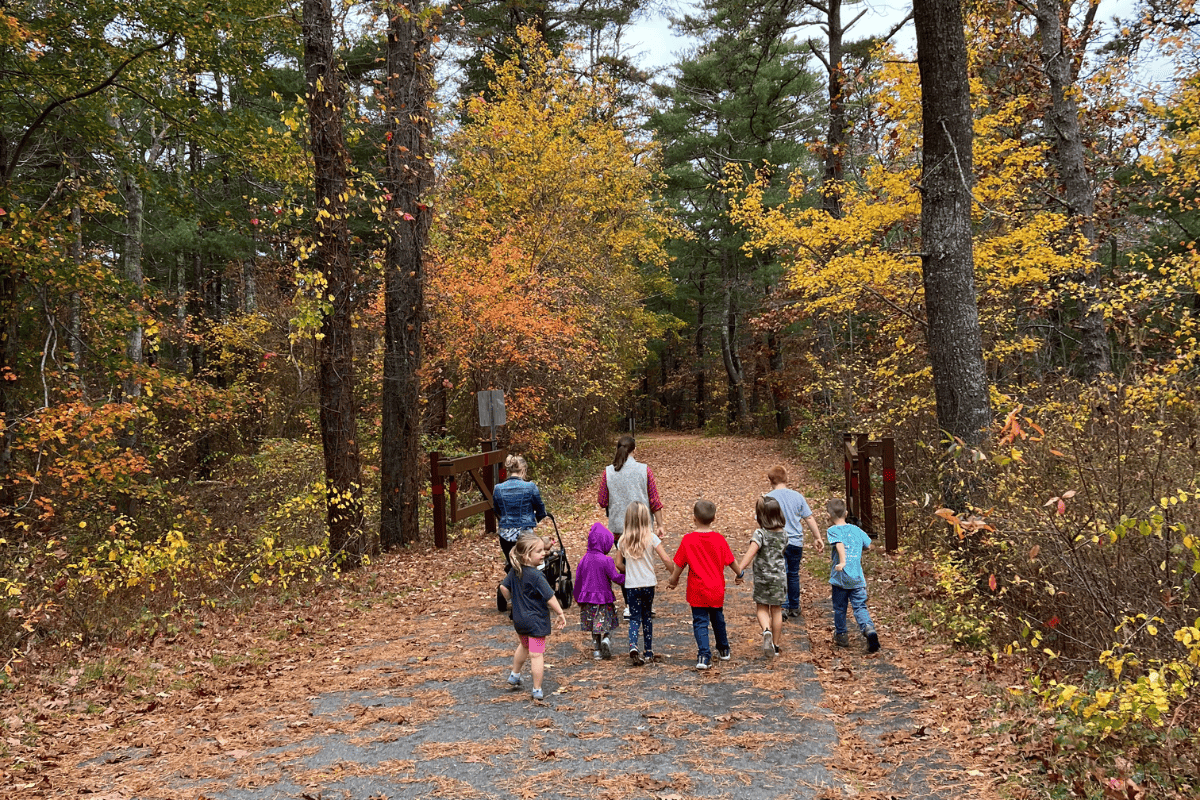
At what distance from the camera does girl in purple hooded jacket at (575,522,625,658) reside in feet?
22.2

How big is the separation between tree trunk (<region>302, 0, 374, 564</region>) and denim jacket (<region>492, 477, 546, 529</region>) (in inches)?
115

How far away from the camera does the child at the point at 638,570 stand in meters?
6.60

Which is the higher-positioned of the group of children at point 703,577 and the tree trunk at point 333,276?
the tree trunk at point 333,276

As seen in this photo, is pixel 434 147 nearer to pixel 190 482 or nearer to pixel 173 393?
pixel 173 393

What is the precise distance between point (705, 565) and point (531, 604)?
1.51 meters

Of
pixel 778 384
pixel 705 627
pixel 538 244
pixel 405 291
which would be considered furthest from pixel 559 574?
pixel 778 384

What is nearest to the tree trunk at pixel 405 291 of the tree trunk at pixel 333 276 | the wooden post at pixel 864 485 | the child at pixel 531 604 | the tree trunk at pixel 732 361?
the tree trunk at pixel 333 276

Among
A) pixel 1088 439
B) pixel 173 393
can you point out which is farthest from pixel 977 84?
pixel 173 393

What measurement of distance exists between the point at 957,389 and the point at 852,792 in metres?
4.85

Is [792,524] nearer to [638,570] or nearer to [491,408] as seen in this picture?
[638,570]

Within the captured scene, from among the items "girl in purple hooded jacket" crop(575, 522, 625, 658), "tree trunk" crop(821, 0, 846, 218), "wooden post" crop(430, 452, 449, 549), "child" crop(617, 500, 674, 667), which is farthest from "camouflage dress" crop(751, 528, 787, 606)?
"tree trunk" crop(821, 0, 846, 218)

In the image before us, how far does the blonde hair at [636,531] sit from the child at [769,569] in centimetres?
88

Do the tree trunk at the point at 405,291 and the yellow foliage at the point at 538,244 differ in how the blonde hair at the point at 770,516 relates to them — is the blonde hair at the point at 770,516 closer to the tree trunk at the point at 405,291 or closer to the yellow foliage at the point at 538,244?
the tree trunk at the point at 405,291

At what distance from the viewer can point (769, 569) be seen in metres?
6.75
